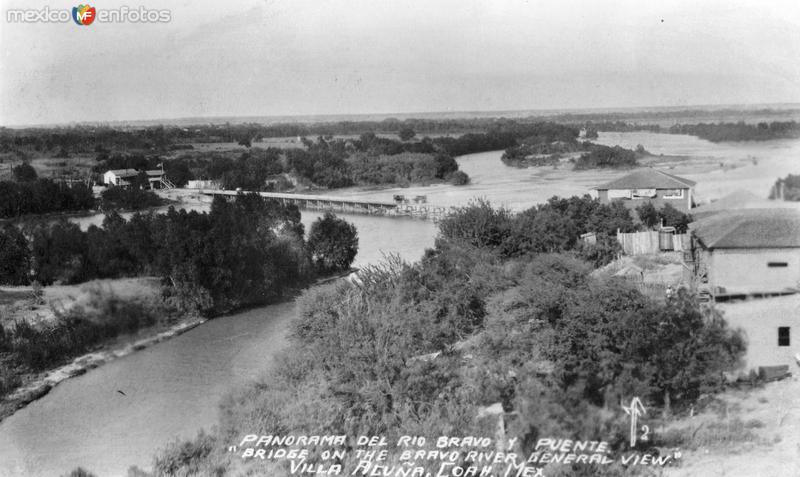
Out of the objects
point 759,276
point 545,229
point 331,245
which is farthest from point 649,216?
point 331,245

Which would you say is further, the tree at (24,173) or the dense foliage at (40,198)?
the tree at (24,173)

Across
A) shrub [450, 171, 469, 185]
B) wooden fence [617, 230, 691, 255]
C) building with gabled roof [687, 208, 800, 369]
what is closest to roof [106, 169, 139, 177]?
shrub [450, 171, 469, 185]

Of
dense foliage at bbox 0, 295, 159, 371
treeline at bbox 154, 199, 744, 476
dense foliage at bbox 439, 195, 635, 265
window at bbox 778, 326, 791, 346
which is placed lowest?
dense foliage at bbox 0, 295, 159, 371

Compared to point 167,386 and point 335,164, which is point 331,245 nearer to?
point 167,386

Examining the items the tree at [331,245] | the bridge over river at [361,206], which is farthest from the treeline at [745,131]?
the bridge over river at [361,206]

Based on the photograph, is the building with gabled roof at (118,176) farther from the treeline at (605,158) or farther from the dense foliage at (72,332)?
the treeline at (605,158)

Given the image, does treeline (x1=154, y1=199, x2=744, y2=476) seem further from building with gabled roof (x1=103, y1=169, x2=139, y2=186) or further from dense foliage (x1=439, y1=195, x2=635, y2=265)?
building with gabled roof (x1=103, y1=169, x2=139, y2=186)
